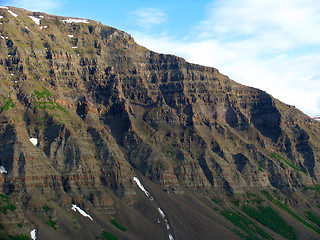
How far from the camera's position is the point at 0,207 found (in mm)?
199875

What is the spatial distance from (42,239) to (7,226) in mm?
13597

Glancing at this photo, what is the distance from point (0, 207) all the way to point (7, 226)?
30.4 ft

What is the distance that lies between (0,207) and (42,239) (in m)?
19.8

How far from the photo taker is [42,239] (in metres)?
198

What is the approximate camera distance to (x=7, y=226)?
194 meters
